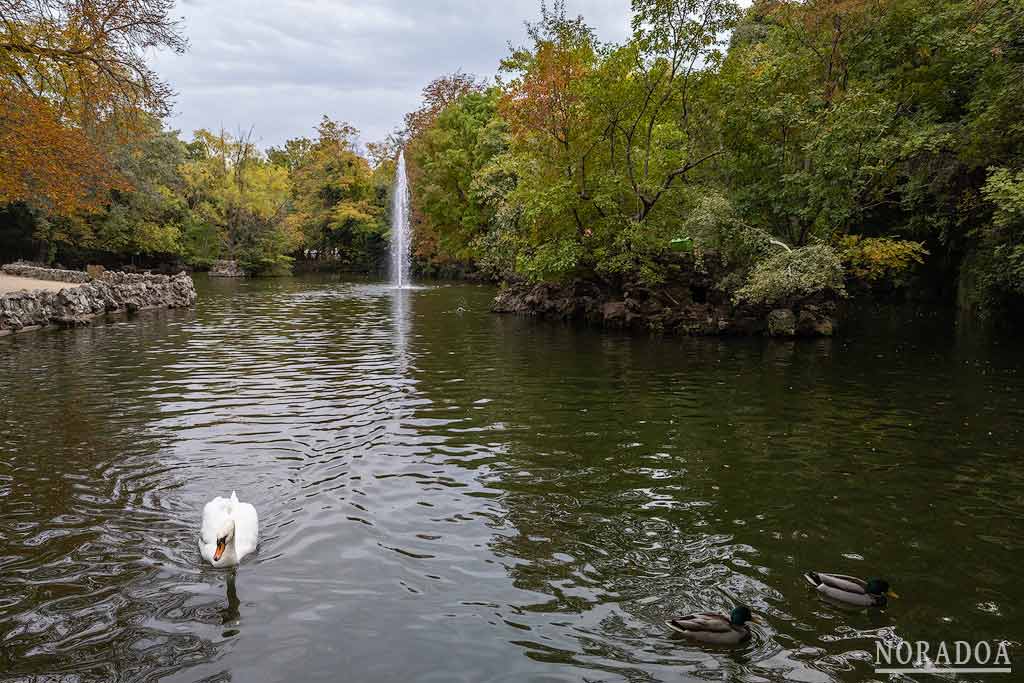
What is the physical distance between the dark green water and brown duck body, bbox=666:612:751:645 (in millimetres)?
105

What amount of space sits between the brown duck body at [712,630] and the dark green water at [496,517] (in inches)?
4.1

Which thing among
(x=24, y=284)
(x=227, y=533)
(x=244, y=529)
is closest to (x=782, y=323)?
(x=244, y=529)

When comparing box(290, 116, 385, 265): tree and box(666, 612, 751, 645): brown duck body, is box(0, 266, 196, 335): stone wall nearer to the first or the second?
box(666, 612, 751, 645): brown duck body

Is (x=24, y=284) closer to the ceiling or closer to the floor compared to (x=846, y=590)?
closer to the ceiling

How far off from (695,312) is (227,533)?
18774 mm

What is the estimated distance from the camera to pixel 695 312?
22.4 meters

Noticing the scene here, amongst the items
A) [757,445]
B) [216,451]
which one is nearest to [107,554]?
[216,451]

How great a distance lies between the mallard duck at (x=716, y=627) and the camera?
5062 mm

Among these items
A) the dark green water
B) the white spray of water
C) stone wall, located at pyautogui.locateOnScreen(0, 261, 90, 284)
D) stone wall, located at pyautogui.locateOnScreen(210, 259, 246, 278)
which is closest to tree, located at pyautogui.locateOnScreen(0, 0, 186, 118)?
the dark green water

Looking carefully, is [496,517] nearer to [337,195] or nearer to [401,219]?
[401,219]

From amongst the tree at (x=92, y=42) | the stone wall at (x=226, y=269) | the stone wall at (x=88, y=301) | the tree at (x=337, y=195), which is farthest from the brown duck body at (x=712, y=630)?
the tree at (x=337, y=195)

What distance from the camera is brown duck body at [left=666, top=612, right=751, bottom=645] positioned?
506cm

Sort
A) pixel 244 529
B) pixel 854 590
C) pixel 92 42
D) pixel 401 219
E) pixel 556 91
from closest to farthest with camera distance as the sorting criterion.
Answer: pixel 854 590 < pixel 244 529 < pixel 92 42 < pixel 556 91 < pixel 401 219

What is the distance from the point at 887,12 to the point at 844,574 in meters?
23.4
